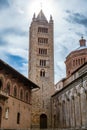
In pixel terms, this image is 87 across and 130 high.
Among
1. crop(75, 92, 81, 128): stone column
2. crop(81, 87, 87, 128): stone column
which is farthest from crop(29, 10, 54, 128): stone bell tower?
crop(81, 87, 87, 128): stone column

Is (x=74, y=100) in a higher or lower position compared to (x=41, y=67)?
lower

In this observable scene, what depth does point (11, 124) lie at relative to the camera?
1164 inches

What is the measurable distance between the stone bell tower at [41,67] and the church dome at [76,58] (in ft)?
17.3

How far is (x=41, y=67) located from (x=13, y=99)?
696 inches

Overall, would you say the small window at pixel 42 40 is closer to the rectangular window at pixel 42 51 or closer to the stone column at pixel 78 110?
the rectangular window at pixel 42 51

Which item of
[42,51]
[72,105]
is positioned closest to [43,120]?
[72,105]

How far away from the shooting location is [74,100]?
115ft

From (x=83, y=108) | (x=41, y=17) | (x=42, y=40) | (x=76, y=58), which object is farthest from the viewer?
(x=41, y=17)

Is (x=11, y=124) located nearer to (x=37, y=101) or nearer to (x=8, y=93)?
(x=8, y=93)

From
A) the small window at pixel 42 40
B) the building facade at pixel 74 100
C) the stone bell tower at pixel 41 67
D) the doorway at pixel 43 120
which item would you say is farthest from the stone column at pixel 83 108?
the small window at pixel 42 40

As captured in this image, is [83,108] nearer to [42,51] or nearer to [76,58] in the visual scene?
[42,51]

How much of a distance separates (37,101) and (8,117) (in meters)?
16.6

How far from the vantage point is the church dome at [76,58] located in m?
50.9

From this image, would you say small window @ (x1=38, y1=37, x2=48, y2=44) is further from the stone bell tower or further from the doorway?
the doorway
